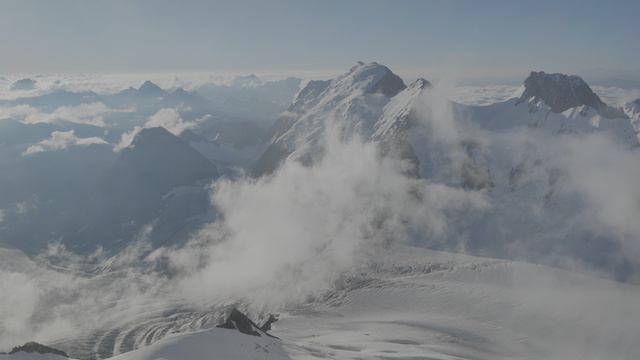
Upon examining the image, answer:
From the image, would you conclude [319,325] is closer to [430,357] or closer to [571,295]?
[430,357]

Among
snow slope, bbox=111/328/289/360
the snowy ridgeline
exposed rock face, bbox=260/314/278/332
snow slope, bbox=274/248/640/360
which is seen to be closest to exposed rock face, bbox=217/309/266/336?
the snowy ridgeline

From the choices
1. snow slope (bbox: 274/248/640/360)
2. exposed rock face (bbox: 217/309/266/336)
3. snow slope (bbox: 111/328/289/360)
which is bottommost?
snow slope (bbox: 274/248/640/360)

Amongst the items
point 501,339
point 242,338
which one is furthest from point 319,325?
point 242,338

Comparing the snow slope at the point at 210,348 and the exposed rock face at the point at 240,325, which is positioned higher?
the snow slope at the point at 210,348

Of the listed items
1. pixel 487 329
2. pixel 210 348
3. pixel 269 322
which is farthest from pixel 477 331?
pixel 210 348

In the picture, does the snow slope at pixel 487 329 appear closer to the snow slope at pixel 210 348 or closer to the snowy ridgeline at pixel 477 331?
the snowy ridgeline at pixel 477 331

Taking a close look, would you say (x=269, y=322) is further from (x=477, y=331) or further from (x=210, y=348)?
(x=210, y=348)

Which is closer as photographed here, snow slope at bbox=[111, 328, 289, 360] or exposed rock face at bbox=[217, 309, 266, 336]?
snow slope at bbox=[111, 328, 289, 360]

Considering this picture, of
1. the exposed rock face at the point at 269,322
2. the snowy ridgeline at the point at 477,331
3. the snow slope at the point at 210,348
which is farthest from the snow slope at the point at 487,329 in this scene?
the snow slope at the point at 210,348

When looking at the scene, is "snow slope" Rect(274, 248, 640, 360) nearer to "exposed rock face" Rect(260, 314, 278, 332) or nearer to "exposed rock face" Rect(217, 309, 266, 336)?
"exposed rock face" Rect(260, 314, 278, 332)

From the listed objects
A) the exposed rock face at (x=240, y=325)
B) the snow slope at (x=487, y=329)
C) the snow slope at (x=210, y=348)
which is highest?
the snow slope at (x=210, y=348)

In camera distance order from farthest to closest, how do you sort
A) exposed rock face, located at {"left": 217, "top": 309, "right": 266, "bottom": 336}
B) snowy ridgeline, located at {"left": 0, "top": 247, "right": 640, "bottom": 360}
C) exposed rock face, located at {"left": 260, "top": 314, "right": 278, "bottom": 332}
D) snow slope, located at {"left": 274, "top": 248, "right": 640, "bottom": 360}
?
exposed rock face, located at {"left": 260, "top": 314, "right": 278, "bottom": 332} < snow slope, located at {"left": 274, "top": 248, "right": 640, "bottom": 360} < snowy ridgeline, located at {"left": 0, "top": 247, "right": 640, "bottom": 360} < exposed rock face, located at {"left": 217, "top": 309, "right": 266, "bottom": 336}
